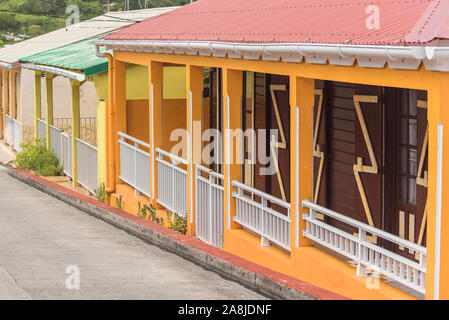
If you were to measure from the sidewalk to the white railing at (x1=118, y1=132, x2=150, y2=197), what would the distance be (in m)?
10.0

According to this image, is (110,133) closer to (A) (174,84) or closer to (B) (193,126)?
(A) (174,84)

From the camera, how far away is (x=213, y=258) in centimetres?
1027

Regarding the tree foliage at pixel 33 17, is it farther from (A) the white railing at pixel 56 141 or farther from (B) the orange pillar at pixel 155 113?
(B) the orange pillar at pixel 155 113

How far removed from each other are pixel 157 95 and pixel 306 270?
5.34 m

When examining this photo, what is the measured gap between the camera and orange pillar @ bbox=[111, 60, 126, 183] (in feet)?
51.8

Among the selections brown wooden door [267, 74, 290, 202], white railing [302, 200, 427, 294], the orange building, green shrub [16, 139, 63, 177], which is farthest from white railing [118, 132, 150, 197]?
green shrub [16, 139, 63, 177]

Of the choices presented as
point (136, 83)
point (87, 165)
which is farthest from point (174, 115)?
point (87, 165)

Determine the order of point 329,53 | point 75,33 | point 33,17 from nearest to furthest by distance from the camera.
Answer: point 329,53
point 75,33
point 33,17

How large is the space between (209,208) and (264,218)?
5.37 feet

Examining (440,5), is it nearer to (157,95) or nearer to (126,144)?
(157,95)

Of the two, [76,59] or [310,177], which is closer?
[310,177]

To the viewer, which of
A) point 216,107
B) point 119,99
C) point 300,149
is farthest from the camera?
point 119,99

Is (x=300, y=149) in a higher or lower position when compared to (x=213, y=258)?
higher
